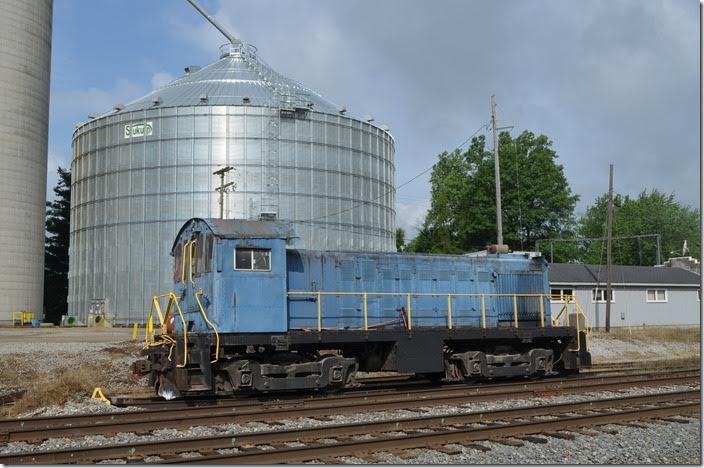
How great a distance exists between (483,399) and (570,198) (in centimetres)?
4885

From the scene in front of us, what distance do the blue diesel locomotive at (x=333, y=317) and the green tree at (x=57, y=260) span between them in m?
48.4

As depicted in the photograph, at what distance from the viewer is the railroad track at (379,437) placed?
8.59m

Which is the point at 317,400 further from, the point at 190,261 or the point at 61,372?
the point at 61,372

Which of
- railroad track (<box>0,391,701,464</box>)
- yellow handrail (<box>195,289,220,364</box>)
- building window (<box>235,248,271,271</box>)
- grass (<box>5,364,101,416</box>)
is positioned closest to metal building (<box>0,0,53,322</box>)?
grass (<box>5,364,101,416</box>)

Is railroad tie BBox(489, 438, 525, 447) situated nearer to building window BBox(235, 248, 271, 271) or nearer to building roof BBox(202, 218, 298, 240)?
building window BBox(235, 248, 271, 271)

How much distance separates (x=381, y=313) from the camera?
1688 centimetres

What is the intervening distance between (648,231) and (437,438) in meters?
76.7

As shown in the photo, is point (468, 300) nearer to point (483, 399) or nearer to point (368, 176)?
point (483, 399)

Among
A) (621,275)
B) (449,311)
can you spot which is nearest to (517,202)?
(621,275)

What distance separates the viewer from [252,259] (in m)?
14.6

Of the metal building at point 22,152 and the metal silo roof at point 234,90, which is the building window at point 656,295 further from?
the metal building at point 22,152

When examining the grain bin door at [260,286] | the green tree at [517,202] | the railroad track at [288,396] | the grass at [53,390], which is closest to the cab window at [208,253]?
the grain bin door at [260,286]

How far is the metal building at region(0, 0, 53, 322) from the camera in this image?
4712 cm

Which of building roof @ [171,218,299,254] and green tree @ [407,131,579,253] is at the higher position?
green tree @ [407,131,579,253]
